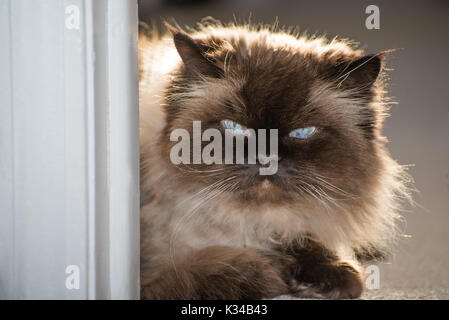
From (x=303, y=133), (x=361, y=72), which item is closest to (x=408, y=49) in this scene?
(x=361, y=72)

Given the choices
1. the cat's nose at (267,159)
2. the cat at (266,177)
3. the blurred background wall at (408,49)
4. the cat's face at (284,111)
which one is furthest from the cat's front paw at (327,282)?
the blurred background wall at (408,49)

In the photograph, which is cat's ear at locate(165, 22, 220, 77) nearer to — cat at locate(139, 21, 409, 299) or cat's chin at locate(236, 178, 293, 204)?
cat at locate(139, 21, 409, 299)

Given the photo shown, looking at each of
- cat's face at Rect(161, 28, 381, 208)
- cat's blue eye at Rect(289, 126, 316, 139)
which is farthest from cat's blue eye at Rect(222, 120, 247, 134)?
cat's blue eye at Rect(289, 126, 316, 139)

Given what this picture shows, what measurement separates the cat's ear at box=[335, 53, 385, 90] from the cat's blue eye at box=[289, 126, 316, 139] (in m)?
0.17

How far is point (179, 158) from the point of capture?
52.6 inches

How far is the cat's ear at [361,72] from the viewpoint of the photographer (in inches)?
50.9

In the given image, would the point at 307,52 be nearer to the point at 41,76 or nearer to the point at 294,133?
the point at 294,133

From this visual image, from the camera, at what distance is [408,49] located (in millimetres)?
2285

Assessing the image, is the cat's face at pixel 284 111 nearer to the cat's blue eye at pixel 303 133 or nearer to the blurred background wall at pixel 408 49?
the cat's blue eye at pixel 303 133

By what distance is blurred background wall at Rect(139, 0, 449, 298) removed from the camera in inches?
86.4

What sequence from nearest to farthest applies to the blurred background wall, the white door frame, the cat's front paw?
the white door frame → the cat's front paw → the blurred background wall
